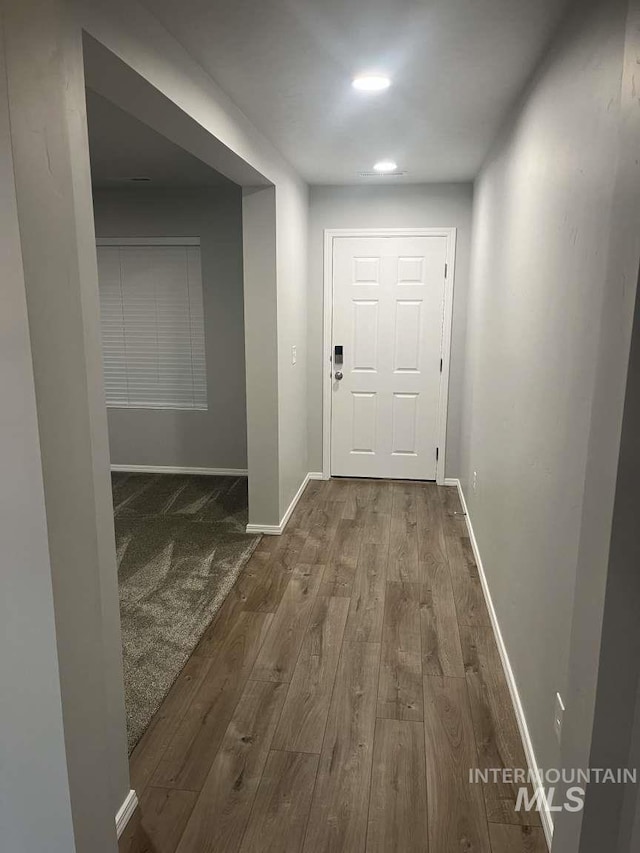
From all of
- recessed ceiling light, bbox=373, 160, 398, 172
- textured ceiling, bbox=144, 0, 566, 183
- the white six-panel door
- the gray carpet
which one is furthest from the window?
textured ceiling, bbox=144, 0, 566, 183

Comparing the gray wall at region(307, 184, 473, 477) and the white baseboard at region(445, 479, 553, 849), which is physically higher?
the gray wall at region(307, 184, 473, 477)

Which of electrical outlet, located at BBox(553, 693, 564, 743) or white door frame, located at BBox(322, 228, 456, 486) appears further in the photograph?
white door frame, located at BBox(322, 228, 456, 486)

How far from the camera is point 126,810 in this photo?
175 centimetres

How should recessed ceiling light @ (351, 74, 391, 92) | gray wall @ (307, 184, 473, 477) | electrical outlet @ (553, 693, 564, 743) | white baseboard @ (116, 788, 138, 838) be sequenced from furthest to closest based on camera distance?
gray wall @ (307, 184, 473, 477), recessed ceiling light @ (351, 74, 391, 92), white baseboard @ (116, 788, 138, 838), electrical outlet @ (553, 693, 564, 743)

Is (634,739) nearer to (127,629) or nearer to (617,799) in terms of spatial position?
(617,799)

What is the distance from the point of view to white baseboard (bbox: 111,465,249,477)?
523 cm

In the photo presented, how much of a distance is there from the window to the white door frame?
3.53 ft

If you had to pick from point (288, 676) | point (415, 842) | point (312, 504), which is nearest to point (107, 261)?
point (312, 504)

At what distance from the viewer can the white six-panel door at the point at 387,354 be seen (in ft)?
15.4

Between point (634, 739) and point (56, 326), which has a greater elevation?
point (56, 326)

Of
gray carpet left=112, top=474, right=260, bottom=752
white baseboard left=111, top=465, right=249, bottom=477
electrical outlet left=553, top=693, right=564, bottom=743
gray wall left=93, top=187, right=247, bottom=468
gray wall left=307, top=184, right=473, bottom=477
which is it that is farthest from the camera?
white baseboard left=111, top=465, right=249, bottom=477

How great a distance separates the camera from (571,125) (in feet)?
5.52

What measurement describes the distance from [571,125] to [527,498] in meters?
1.21

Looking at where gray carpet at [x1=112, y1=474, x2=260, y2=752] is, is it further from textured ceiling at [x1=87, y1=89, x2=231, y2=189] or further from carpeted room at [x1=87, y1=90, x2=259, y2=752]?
textured ceiling at [x1=87, y1=89, x2=231, y2=189]
